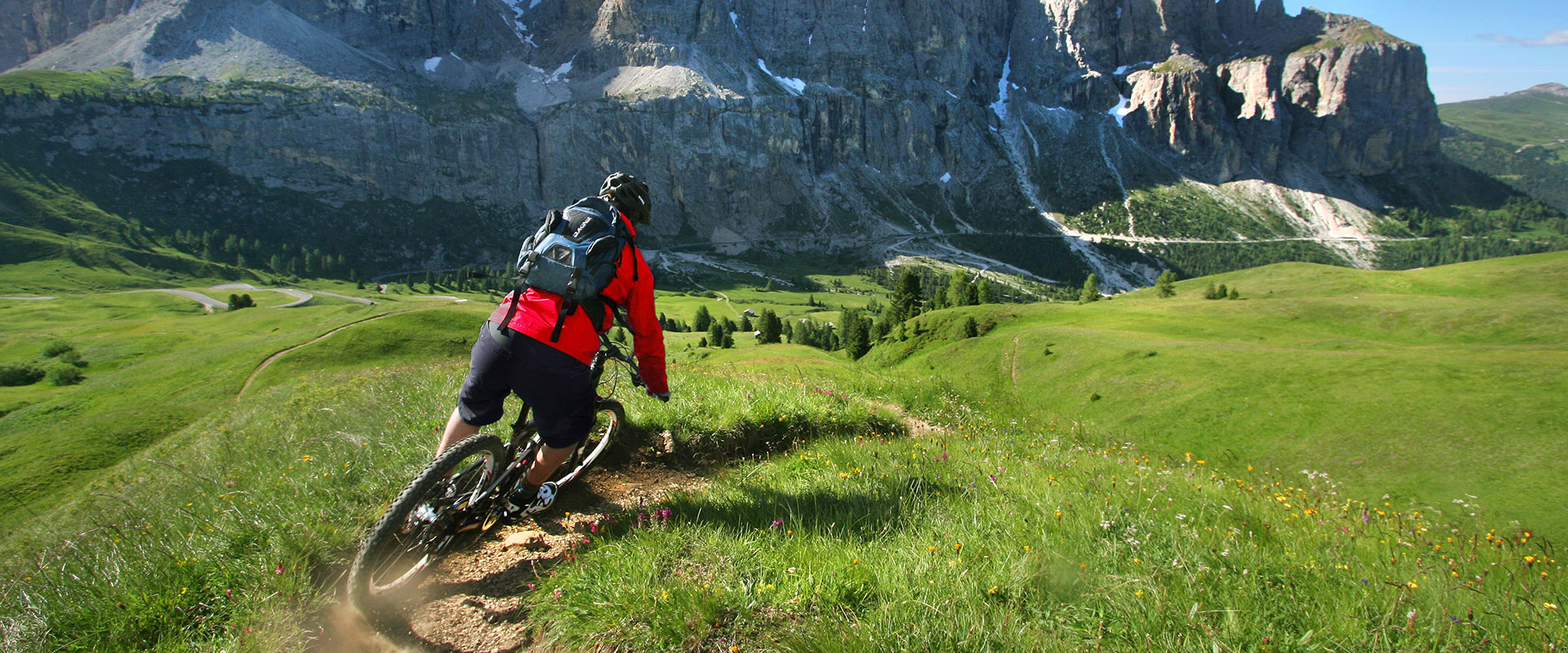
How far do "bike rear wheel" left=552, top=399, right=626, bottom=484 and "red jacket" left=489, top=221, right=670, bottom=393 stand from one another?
0.88 metres

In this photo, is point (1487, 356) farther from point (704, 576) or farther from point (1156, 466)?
point (704, 576)

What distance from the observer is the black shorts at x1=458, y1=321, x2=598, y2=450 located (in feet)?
17.4

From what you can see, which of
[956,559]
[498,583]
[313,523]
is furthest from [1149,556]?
[313,523]

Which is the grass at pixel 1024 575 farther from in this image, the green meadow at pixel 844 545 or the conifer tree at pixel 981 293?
the conifer tree at pixel 981 293

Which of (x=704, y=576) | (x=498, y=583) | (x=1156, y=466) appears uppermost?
(x=704, y=576)

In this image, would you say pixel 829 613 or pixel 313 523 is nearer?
pixel 829 613

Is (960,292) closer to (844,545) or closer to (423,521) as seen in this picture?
(844,545)

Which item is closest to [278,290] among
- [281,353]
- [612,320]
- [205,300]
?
[205,300]

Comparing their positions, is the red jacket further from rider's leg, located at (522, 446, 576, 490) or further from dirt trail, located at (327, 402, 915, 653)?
dirt trail, located at (327, 402, 915, 653)

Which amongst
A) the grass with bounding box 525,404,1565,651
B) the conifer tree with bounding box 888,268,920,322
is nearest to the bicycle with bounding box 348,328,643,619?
the grass with bounding box 525,404,1565,651

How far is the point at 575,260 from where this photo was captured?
17.5ft

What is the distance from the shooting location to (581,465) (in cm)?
671

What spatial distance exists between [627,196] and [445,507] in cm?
340

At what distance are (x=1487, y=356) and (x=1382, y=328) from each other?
17.1 metres
